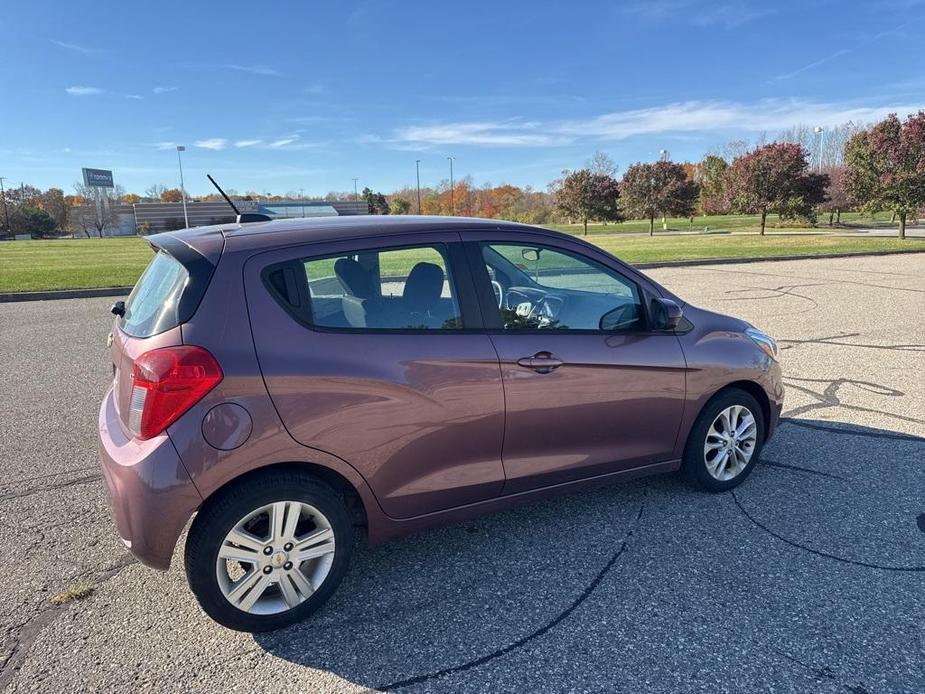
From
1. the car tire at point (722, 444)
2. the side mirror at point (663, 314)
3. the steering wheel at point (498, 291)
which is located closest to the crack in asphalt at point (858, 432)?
the car tire at point (722, 444)

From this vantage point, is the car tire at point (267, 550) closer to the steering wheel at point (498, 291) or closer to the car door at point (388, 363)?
the car door at point (388, 363)

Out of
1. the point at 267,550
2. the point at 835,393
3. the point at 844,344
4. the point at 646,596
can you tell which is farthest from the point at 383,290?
A: the point at 844,344

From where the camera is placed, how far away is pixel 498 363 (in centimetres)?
282

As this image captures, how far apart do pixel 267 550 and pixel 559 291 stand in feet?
6.73

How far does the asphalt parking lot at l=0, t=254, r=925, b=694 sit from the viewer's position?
7.50 ft

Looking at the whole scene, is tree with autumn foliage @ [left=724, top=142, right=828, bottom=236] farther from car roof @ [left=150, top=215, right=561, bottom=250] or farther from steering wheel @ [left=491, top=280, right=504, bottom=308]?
steering wheel @ [left=491, top=280, right=504, bottom=308]

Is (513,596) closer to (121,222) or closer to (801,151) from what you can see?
(801,151)

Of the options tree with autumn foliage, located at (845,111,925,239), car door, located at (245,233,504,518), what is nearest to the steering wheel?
car door, located at (245,233,504,518)

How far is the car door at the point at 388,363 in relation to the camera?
2.44m

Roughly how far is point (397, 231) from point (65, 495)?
2.78m

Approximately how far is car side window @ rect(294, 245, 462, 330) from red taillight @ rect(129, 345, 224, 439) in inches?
18.0

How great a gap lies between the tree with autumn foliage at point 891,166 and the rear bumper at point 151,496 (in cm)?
2663

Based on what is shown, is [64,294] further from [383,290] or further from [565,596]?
[565,596]

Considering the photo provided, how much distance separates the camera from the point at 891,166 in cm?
2212
